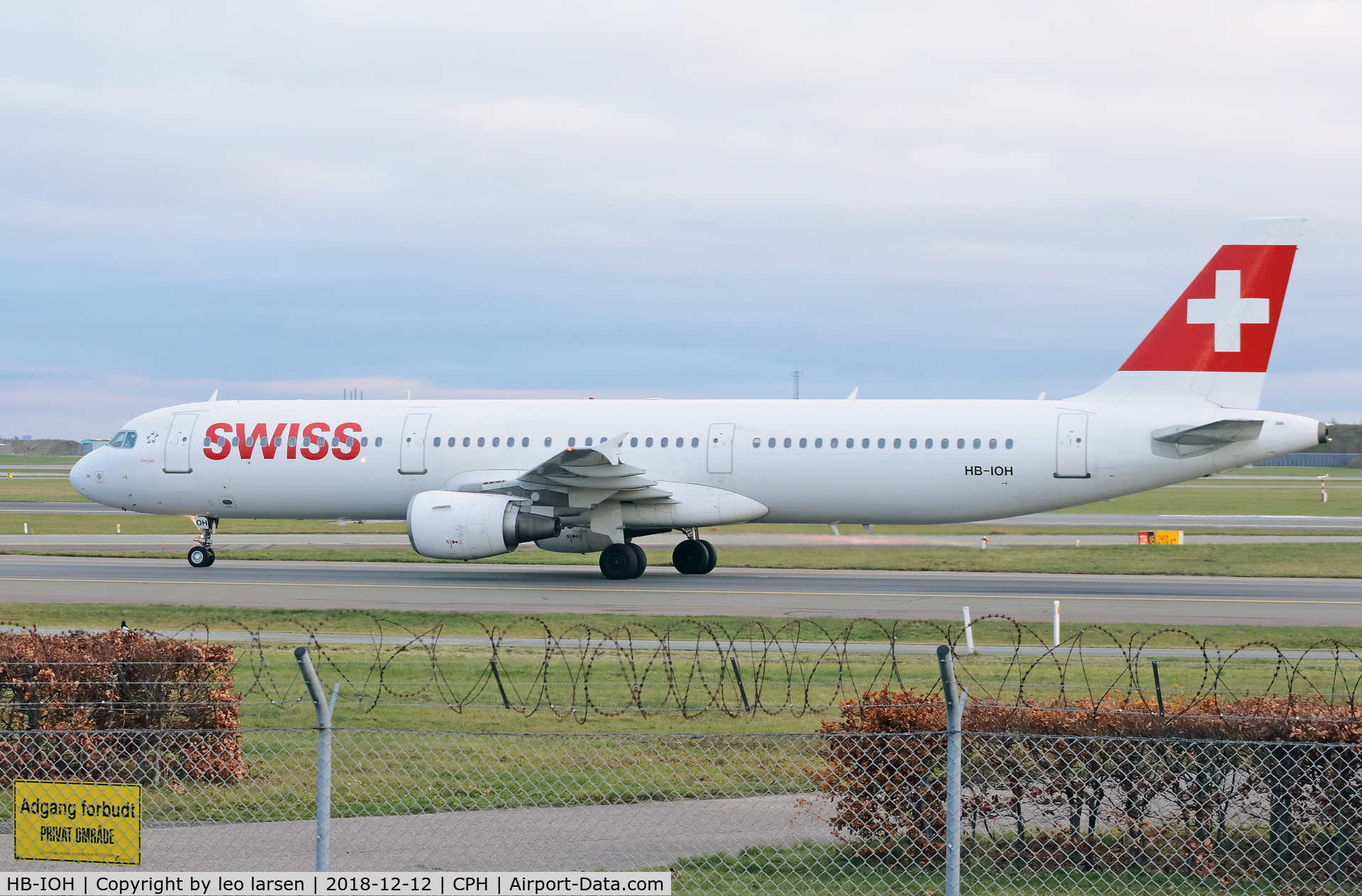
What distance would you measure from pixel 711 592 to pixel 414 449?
9976 millimetres

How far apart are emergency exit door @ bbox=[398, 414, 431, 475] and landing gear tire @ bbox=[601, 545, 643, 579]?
5.92m

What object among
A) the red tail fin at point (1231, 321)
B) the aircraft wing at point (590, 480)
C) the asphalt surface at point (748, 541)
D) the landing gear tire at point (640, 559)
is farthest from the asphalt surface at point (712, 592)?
the asphalt surface at point (748, 541)

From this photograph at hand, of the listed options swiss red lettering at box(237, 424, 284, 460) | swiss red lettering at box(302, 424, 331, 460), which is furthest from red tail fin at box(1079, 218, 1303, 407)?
swiss red lettering at box(237, 424, 284, 460)

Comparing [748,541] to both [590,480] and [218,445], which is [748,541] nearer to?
[590,480]

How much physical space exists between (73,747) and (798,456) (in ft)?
74.1

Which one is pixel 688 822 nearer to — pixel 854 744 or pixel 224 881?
pixel 854 744

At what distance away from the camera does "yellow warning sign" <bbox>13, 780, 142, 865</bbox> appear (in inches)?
287

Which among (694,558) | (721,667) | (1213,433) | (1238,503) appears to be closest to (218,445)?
(694,558)

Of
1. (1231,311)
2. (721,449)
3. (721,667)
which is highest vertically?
(1231,311)

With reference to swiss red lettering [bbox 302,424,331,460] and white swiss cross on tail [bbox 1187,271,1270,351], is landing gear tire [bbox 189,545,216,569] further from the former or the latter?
white swiss cross on tail [bbox 1187,271,1270,351]

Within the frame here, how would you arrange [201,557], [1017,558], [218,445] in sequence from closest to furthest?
[201,557], [218,445], [1017,558]

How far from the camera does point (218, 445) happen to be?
3600 cm

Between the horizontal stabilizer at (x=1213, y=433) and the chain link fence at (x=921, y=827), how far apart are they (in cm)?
2128

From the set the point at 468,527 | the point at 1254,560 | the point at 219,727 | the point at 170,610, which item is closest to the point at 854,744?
the point at 219,727
